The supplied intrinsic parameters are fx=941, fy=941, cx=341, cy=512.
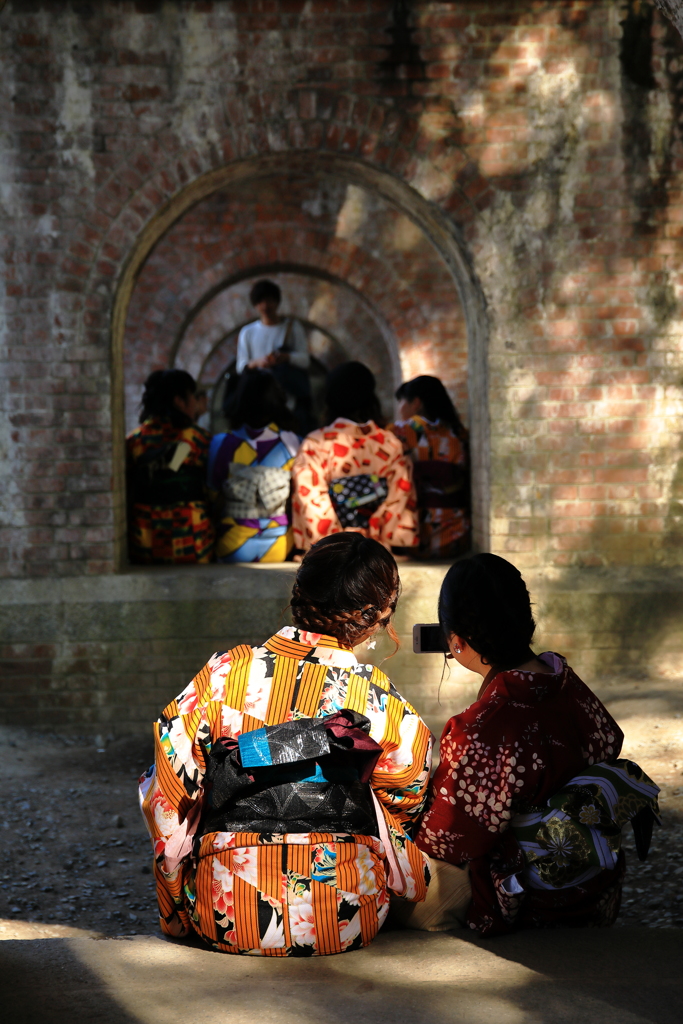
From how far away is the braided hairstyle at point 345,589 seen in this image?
2.14 meters

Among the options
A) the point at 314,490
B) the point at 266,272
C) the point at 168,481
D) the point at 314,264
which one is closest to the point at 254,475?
the point at 314,490

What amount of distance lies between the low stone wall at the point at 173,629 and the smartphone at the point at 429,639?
2556 mm

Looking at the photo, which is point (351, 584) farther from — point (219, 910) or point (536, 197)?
point (536, 197)

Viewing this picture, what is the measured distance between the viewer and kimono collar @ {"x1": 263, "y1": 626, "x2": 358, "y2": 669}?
212 centimetres

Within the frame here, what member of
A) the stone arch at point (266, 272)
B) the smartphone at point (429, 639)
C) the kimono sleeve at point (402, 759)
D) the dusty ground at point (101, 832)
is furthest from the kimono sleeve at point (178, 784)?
the stone arch at point (266, 272)

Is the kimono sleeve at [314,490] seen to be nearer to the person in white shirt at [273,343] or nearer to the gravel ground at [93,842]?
the gravel ground at [93,842]

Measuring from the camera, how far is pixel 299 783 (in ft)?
6.57

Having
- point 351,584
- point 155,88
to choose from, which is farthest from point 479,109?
point 351,584

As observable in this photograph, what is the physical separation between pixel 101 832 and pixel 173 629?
1288mm

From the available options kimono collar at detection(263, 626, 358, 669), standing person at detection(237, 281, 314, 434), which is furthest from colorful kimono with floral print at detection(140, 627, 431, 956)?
standing person at detection(237, 281, 314, 434)

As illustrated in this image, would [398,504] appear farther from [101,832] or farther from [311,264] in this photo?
[311,264]

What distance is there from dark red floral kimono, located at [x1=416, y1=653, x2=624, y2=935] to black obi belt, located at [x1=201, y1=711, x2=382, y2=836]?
309 millimetres

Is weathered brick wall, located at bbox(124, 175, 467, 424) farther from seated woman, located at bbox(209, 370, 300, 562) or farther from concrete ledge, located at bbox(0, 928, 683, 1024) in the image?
concrete ledge, located at bbox(0, 928, 683, 1024)

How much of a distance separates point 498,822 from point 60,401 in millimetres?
3488
